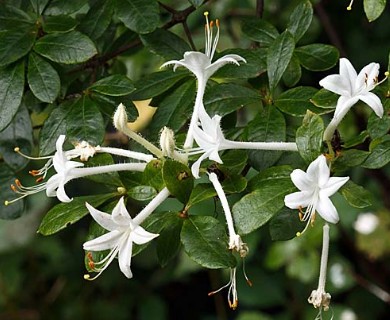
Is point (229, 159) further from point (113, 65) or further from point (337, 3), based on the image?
point (337, 3)

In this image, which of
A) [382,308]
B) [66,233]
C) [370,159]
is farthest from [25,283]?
[370,159]

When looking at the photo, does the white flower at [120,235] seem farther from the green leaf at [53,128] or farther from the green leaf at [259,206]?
the green leaf at [53,128]

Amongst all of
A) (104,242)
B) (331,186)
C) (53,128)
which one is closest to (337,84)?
(331,186)

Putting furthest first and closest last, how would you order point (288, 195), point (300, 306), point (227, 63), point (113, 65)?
point (300, 306)
point (113, 65)
point (227, 63)
point (288, 195)

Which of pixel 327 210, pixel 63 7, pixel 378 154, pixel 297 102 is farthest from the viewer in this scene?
pixel 63 7

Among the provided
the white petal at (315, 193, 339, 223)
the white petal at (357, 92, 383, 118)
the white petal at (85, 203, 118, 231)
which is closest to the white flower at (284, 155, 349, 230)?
the white petal at (315, 193, 339, 223)

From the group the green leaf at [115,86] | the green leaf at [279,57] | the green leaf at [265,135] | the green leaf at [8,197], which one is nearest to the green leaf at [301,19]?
the green leaf at [279,57]

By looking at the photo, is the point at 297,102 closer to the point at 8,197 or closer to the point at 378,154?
the point at 378,154

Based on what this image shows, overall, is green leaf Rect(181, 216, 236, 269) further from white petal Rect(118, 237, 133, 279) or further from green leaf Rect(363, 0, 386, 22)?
green leaf Rect(363, 0, 386, 22)
